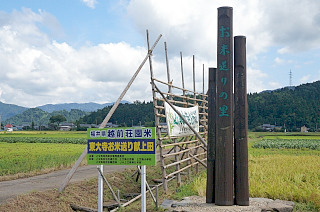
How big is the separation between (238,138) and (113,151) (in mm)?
2269

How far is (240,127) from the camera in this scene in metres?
6.05

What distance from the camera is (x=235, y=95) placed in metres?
6.15

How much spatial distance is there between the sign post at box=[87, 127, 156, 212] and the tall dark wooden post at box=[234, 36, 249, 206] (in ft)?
5.75

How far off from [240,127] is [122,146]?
2197 millimetres

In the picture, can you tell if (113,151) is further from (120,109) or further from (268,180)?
(120,109)

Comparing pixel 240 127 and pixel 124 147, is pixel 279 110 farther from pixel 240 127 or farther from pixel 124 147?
pixel 124 147

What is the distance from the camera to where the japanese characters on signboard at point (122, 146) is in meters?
5.19

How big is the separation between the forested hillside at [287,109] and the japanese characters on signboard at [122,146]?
59.9m

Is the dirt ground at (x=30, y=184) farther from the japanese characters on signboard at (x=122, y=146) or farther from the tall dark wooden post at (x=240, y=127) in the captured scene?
the tall dark wooden post at (x=240, y=127)

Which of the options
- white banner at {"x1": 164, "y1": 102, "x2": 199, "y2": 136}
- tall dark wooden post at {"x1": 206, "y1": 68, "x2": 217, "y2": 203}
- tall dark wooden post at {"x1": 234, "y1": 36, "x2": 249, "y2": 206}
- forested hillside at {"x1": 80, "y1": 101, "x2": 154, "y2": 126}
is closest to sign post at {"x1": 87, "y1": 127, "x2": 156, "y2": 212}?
tall dark wooden post at {"x1": 206, "y1": 68, "x2": 217, "y2": 203}

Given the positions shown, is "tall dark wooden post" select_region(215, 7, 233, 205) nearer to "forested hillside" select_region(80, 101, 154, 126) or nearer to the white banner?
the white banner

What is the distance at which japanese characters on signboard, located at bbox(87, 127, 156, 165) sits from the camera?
5.19 m

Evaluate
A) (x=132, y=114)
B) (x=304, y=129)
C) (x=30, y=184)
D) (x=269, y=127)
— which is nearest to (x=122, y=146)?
(x=30, y=184)

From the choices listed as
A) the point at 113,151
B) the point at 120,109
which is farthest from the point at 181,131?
the point at 120,109
